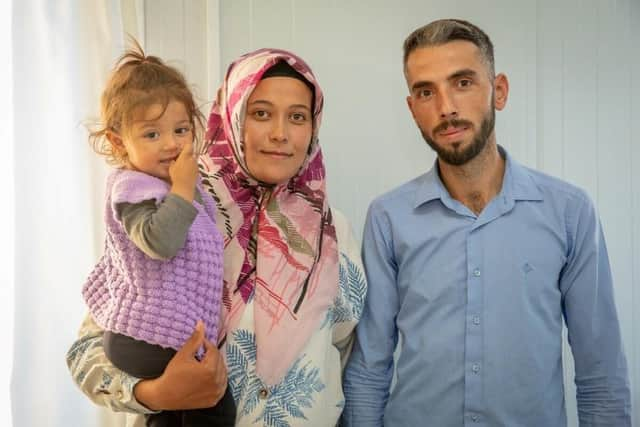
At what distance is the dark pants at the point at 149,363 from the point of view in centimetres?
127

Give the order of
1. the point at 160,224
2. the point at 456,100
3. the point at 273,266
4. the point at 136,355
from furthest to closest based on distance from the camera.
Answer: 1. the point at 456,100
2. the point at 273,266
3. the point at 136,355
4. the point at 160,224

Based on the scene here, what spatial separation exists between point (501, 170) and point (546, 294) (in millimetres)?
345

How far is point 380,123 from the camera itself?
7.40ft

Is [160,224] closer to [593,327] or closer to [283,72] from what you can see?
[283,72]

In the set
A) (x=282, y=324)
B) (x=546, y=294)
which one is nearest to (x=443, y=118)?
(x=546, y=294)

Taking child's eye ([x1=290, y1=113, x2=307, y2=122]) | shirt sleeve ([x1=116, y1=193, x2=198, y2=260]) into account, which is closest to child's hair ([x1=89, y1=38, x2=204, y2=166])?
shirt sleeve ([x1=116, y1=193, x2=198, y2=260])

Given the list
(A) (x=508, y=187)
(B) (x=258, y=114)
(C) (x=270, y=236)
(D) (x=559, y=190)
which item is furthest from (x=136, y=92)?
(D) (x=559, y=190)

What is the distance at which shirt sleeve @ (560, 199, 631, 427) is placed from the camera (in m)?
1.56

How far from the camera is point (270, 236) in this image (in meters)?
1.54

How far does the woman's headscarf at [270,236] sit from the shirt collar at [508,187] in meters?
0.27

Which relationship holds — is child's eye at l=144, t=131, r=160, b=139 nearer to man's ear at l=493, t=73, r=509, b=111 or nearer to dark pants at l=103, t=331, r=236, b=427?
dark pants at l=103, t=331, r=236, b=427

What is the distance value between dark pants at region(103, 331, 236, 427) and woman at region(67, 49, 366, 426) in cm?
5

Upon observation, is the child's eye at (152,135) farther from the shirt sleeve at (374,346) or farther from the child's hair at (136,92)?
the shirt sleeve at (374,346)

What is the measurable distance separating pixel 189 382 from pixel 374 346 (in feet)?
1.87
